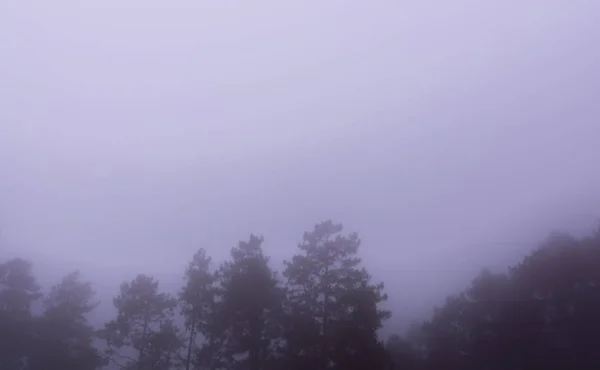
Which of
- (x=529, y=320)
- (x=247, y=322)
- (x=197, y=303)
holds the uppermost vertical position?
(x=197, y=303)

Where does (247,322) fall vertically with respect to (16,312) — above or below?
below

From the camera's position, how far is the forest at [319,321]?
28.8 m

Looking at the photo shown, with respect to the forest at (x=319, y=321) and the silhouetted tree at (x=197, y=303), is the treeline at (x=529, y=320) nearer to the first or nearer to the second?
the forest at (x=319, y=321)

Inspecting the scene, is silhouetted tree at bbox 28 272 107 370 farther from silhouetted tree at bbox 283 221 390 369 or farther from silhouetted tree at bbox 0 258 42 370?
silhouetted tree at bbox 283 221 390 369

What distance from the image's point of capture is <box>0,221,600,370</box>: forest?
1136 inches

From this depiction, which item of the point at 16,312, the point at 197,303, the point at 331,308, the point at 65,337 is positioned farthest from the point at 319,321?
the point at 16,312

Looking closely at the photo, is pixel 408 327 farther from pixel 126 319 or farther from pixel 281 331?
pixel 126 319

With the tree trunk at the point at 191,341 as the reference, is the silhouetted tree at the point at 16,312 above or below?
above

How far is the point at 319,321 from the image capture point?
1161 inches

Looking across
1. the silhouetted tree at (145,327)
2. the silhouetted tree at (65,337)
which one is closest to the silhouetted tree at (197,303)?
the silhouetted tree at (145,327)

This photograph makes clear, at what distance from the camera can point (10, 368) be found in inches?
1497

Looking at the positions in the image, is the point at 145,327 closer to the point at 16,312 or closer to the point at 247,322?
the point at 247,322

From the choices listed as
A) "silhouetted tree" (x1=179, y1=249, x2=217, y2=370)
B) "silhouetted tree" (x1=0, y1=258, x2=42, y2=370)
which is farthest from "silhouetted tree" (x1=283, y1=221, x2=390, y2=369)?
"silhouetted tree" (x1=0, y1=258, x2=42, y2=370)

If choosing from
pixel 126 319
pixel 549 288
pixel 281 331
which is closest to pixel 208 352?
pixel 281 331
